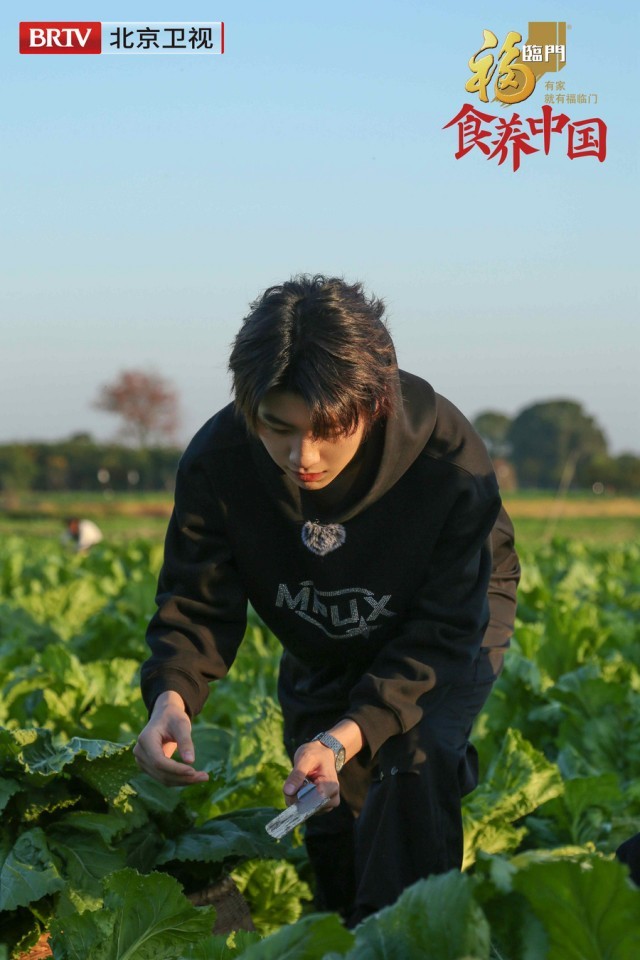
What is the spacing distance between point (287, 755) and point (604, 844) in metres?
0.96

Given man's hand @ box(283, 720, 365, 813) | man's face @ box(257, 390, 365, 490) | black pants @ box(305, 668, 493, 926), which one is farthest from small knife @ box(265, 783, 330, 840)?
man's face @ box(257, 390, 365, 490)

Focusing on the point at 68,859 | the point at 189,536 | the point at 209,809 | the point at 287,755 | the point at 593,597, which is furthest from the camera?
the point at 593,597

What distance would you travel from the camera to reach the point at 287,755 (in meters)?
3.80

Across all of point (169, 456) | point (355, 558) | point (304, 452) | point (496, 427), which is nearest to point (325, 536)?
point (355, 558)

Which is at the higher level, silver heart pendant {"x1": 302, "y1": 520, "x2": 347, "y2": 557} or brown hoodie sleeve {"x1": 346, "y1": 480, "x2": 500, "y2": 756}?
silver heart pendant {"x1": 302, "y1": 520, "x2": 347, "y2": 557}

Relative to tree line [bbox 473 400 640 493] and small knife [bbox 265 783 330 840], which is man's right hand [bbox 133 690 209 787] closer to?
small knife [bbox 265 783 330 840]

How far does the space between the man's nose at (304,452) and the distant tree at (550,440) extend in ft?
202

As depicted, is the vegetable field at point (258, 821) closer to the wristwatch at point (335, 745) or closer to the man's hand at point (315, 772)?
the man's hand at point (315, 772)

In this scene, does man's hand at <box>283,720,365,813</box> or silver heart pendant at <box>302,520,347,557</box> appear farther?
silver heart pendant at <box>302,520,347,557</box>

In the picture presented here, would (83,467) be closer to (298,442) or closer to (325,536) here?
(325,536)

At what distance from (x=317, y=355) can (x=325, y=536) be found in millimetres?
579

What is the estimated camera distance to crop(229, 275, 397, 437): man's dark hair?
2.51m

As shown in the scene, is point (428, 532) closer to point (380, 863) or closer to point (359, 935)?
point (380, 863)

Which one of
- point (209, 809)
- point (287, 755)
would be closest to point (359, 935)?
point (209, 809)
